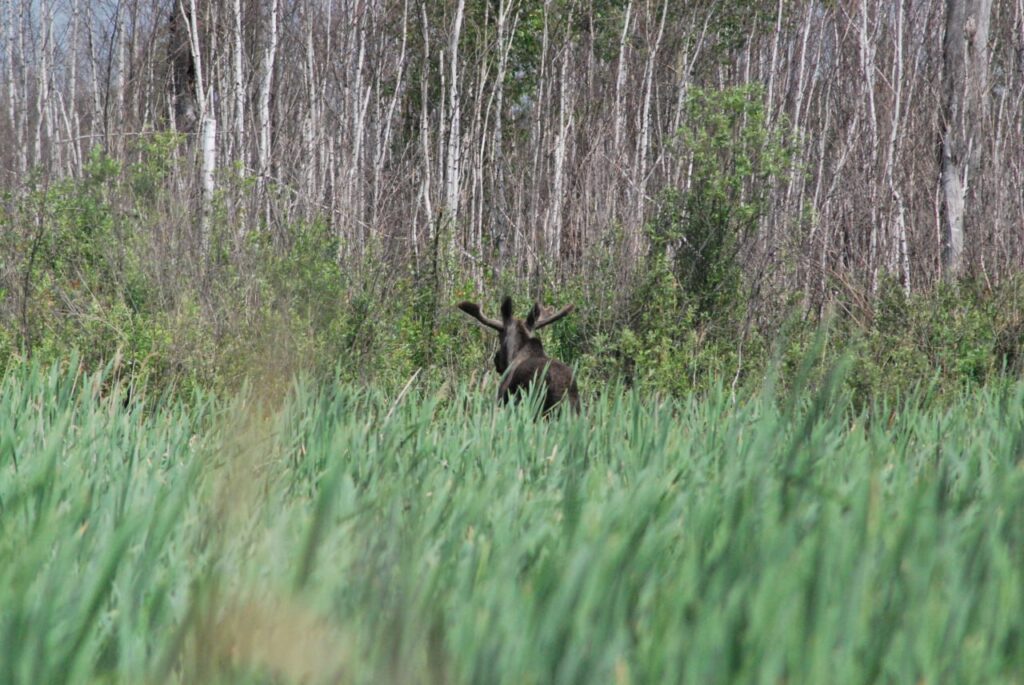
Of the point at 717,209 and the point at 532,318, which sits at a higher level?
the point at 717,209

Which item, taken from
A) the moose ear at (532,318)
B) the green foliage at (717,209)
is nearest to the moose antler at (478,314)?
the moose ear at (532,318)

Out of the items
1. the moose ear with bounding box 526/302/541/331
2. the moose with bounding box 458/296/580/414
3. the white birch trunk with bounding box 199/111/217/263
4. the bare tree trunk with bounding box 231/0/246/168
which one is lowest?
the moose with bounding box 458/296/580/414

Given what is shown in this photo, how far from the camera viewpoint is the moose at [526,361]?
4.29m

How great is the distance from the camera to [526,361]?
447 cm

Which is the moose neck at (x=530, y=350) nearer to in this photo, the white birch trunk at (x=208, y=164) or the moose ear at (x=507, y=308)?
the moose ear at (x=507, y=308)

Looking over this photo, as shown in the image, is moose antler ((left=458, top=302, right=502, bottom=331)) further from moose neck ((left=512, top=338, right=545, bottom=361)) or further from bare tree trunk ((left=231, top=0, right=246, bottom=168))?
bare tree trunk ((left=231, top=0, right=246, bottom=168))

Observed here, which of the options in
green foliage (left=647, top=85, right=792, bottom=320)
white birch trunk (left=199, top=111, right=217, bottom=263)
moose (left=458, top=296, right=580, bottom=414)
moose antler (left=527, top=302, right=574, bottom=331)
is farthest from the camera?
white birch trunk (left=199, top=111, right=217, bottom=263)

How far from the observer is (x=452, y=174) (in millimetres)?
8312

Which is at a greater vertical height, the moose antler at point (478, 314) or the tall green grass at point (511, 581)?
the tall green grass at point (511, 581)

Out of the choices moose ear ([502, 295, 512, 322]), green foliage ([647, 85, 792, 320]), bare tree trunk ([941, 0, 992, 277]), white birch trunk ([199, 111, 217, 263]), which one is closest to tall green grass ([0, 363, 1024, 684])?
moose ear ([502, 295, 512, 322])

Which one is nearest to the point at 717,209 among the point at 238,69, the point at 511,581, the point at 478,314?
the point at 478,314

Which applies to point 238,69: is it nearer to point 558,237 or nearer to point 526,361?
point 558,237

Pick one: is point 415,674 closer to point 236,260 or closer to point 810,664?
point 810,664

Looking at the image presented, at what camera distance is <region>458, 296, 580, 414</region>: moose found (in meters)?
4.29
